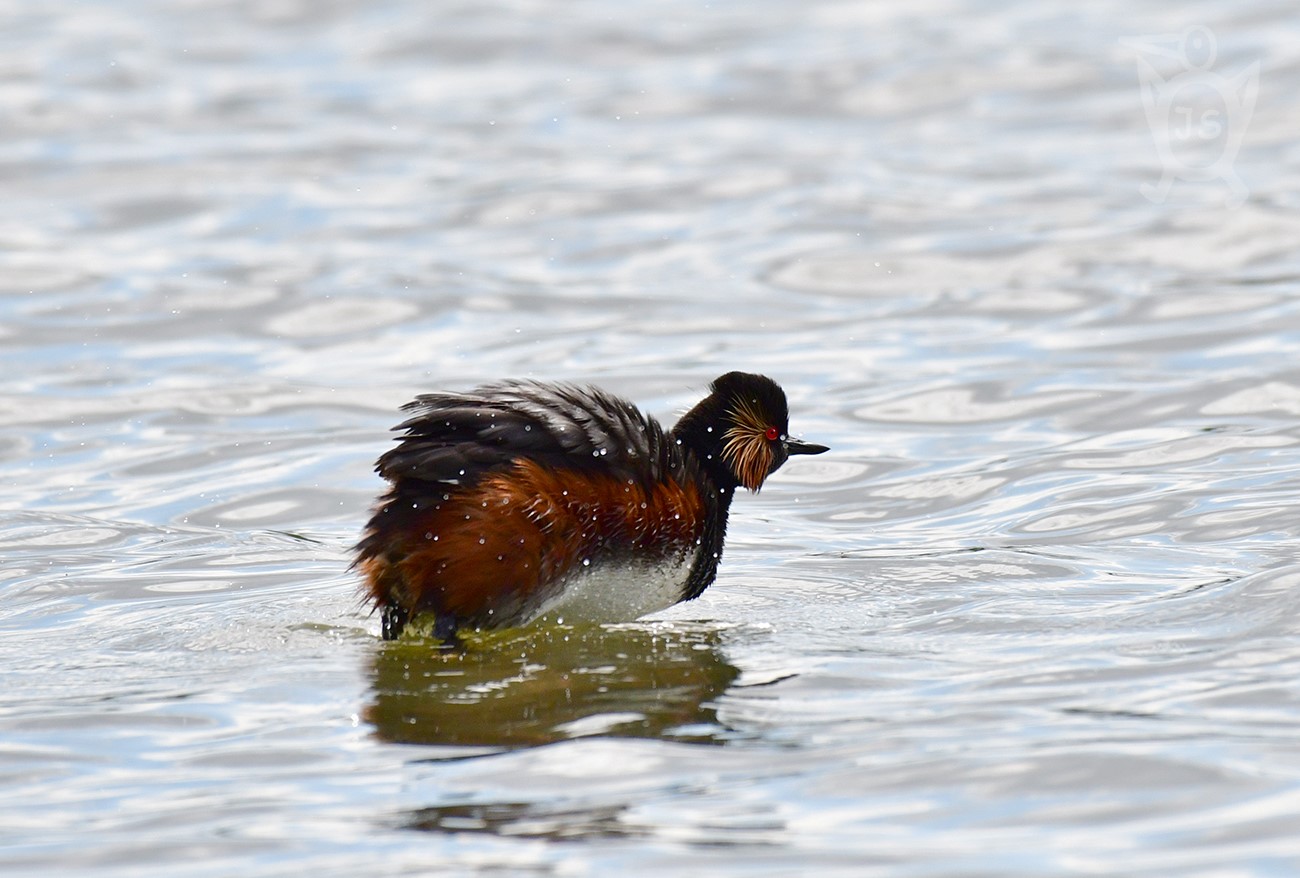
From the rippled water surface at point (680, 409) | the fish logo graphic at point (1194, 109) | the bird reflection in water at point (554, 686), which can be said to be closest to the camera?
the rippled water surface at point (680, 409)

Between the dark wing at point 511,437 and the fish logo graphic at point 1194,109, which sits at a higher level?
the fish logo graphic at point 1194,109

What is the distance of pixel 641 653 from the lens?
712 centimetres

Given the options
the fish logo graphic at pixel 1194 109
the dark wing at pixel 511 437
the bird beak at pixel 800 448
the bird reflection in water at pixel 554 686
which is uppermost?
the fish logo graphic at pixel 1194 109

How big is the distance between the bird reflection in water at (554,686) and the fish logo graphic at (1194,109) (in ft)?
34.4

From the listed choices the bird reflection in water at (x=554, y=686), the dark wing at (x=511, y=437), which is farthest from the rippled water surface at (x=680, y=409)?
the dark wing at (x=511, y=437)

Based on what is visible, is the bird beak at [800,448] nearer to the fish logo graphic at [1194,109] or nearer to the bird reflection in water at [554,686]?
the bird reflection in water at [554,686]

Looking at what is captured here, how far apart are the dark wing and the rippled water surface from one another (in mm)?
691

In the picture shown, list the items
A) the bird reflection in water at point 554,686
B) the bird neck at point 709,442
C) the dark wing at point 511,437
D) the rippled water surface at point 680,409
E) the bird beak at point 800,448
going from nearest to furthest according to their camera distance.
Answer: the rippled water surface at point 680,409, the bird reflection in water at point 554,686, the dark wing at point 511,437, the bird neck at point 709,442, the bird beak at point 800,448

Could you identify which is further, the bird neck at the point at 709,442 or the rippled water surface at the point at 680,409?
the bird neck at the point at 709,442

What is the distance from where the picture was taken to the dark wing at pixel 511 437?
6902mm

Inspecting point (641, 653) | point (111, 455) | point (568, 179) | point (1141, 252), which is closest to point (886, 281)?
point (1141, 252)

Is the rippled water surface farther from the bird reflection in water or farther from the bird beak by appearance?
the bird beak

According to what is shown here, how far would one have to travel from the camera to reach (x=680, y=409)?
10086 mm

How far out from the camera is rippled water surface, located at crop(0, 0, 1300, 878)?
539 centimetres
